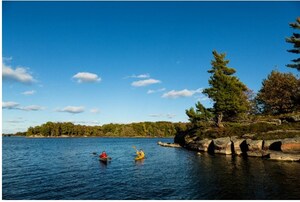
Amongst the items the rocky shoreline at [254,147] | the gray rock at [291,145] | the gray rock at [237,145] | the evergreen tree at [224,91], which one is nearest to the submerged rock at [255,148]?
the rocky shoreline at [254,147]

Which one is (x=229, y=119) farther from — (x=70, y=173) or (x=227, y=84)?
(x=70, y=173)

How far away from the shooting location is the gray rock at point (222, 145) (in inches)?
2078

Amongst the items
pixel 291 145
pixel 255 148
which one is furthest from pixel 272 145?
pixel 291 145

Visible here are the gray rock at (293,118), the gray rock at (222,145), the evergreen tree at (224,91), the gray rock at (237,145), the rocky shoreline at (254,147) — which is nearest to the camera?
the rocky shoreline at (254,147)

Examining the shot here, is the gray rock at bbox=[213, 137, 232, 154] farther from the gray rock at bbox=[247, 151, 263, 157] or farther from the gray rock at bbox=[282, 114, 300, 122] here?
the gray rock at bbox=[282, 114, 300, 122]

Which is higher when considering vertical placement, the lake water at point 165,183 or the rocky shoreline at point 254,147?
the rocky shoreline at point 254,147

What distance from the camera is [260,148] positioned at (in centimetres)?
4666

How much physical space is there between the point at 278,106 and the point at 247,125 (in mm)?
29873

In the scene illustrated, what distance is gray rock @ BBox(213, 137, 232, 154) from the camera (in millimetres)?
52781

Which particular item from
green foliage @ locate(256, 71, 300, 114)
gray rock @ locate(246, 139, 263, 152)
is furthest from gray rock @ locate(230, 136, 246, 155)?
green foliage @ locate(256, 71, 300, 114)

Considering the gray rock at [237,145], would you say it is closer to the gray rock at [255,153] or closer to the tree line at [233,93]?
the gray rock at [255,153]

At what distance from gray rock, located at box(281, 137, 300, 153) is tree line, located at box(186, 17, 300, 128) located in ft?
76.7

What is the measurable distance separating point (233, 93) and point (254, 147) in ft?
76.0

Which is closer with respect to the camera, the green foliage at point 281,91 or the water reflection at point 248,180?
the water reflection at point 248,180
